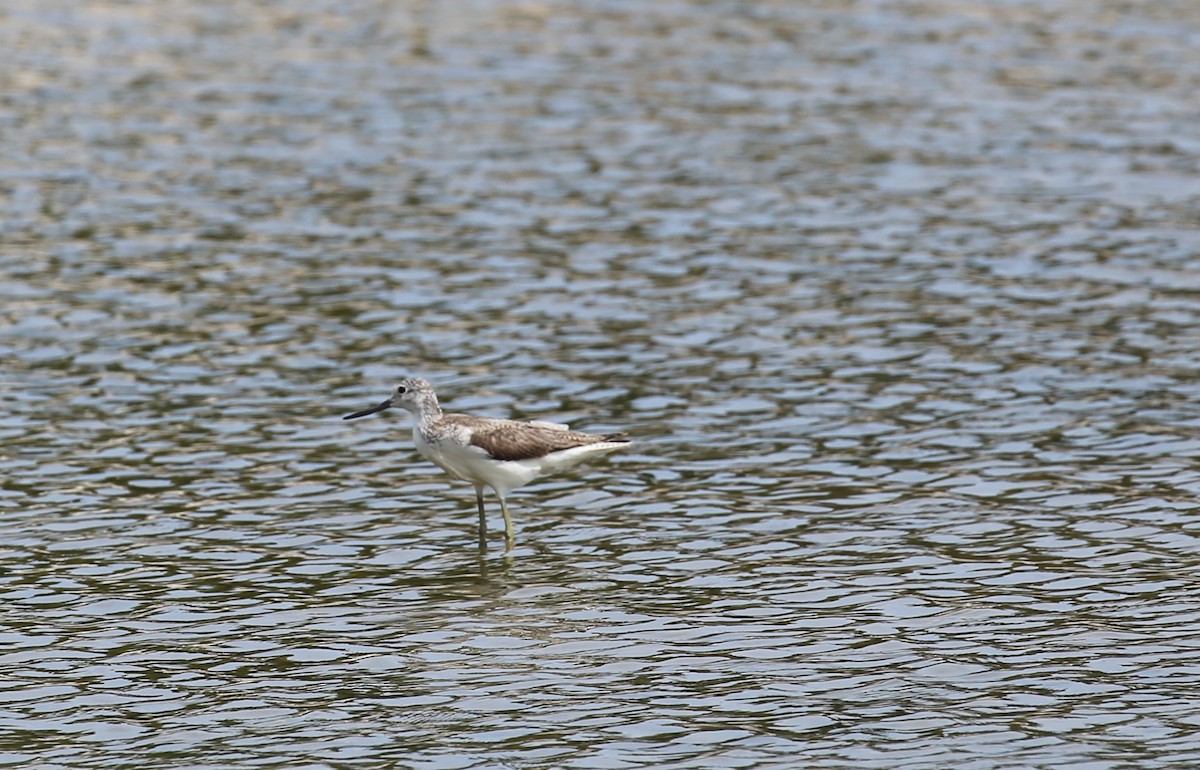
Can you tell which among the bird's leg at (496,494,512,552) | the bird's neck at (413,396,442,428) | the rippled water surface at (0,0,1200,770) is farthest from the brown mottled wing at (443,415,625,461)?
the rippled water surface at (0,0,1200,770)

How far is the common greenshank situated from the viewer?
59.4 ft

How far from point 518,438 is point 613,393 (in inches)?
193

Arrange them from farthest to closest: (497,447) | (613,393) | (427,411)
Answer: (613,393) → (427,411) → (497,447)

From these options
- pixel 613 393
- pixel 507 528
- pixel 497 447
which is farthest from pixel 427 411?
pixel 613 393

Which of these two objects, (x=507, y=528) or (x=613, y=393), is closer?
(x=507, y=528)

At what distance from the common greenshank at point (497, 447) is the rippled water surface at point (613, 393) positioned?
73 centimetres

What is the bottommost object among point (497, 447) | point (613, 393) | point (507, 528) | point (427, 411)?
point (507, 528)

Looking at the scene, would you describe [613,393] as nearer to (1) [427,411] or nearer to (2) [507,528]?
(1) [427,411]

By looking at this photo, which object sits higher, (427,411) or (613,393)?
(427,411)

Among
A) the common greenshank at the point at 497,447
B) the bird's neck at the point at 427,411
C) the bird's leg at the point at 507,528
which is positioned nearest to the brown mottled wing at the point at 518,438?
the common greenshank at the point at 497,447

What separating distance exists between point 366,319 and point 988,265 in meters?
9.09

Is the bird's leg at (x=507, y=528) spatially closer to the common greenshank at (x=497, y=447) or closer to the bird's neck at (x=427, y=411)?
the common greenshank at (x=497, y=447)

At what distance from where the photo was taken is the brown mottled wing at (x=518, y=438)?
712 inches

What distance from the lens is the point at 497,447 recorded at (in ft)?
59.3
